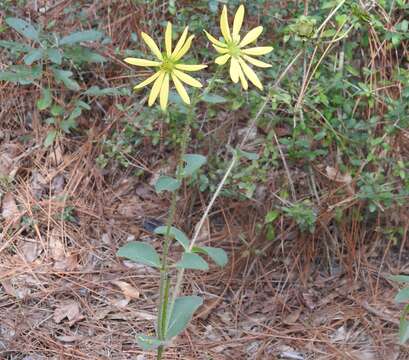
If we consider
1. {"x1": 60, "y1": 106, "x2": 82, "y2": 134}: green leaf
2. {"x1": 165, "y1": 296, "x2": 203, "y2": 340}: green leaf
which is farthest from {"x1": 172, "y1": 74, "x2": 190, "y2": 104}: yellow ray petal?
{"x1": 60, "y1": 106, "x2": 82, "y2": 134}: green leaf

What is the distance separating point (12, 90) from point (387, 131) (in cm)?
165

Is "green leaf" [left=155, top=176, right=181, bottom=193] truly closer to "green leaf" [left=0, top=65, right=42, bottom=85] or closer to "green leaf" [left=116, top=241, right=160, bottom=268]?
"green leaf" [left=116, top=241, right=160, bottom=268]

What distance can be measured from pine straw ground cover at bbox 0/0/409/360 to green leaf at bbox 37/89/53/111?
0.16m

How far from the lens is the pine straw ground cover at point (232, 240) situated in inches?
91.0

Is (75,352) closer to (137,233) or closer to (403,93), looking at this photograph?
(137,233)

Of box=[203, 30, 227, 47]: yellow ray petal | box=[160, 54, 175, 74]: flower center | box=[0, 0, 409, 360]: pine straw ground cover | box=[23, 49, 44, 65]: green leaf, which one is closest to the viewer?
box=[203, 30, 227, 47]: yellow ray petal

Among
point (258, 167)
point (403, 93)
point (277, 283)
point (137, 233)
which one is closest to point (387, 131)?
point (403, 93)

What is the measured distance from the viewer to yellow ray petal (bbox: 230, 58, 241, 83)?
5.04ft

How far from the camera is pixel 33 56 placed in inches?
105

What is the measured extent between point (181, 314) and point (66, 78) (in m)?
1.37

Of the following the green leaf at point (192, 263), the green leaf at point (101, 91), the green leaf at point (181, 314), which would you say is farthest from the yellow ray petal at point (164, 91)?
the green leaf at point (101, 91)

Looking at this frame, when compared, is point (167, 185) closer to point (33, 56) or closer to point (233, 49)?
point (233, 49)

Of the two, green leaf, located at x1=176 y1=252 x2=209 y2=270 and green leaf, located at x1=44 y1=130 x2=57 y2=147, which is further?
green leaf, located at x1=44 y1=130 x2=57 y2=147

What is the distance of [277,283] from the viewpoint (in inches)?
97.7
